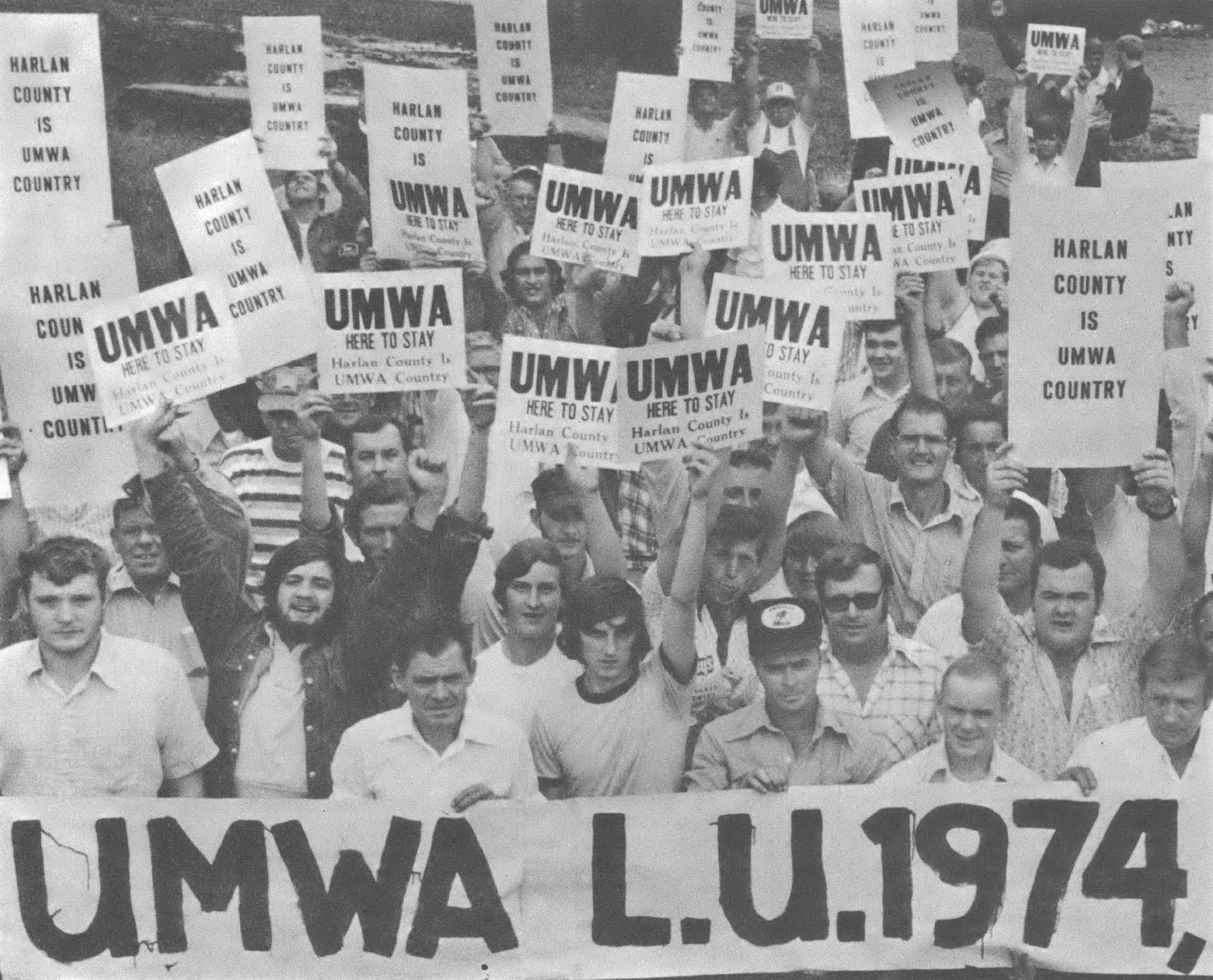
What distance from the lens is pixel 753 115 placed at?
657 cm

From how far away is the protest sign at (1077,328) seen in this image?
6.42 meters

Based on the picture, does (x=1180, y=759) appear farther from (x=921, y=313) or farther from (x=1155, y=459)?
(x=921, y=313)

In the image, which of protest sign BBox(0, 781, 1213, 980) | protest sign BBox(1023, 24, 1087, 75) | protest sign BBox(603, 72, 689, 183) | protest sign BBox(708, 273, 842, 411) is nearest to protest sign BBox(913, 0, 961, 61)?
protest sign BBox(1023, 24, 1087, 75)

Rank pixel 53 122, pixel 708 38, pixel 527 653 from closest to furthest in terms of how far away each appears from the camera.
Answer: pixel 53 122 → pixel 527 653 → pixel 708 38

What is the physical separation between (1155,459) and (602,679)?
1.98 meters

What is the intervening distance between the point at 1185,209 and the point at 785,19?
149 centimetres

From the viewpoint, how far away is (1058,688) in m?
6.51

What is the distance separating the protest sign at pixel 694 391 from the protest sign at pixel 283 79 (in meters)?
1.30

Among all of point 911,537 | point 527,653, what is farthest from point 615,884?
point 911,537

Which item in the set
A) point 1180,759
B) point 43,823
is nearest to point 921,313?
point 1180,759

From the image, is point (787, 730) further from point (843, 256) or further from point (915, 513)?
point (843, 256)

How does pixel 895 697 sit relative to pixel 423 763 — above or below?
above

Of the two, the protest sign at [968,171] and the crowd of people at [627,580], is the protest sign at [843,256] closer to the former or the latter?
the crowd of people at [627,580]

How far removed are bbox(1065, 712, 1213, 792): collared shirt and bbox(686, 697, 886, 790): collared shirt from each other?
71 centimetres
